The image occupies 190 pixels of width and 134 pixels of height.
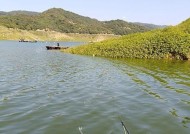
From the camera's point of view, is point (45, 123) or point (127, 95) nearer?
point (45, 123)

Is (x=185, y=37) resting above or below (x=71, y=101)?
above

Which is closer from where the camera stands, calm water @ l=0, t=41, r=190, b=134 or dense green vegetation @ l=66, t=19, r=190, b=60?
calm water @ l=0, t=41, r=190, b=134

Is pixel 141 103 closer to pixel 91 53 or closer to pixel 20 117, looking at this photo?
pixel 20 117

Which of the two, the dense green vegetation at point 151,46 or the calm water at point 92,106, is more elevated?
the dense green vegetation at point 151,46

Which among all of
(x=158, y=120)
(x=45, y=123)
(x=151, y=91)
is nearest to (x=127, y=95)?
(x=151, y=91)

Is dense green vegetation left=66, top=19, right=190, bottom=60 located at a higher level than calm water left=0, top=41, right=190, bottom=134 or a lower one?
higher

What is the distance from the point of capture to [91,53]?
221ft

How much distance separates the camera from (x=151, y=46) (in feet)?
204

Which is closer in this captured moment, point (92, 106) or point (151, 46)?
point (92, 106)

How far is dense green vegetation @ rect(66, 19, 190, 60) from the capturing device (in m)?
59.1

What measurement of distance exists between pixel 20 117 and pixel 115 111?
5.76 metres

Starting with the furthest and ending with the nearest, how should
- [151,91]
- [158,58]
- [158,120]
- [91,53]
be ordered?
[91,53]
[158,58]
[151,91]
[158,120]

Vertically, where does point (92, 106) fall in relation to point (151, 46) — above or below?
below

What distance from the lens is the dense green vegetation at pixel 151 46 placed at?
194 feet
